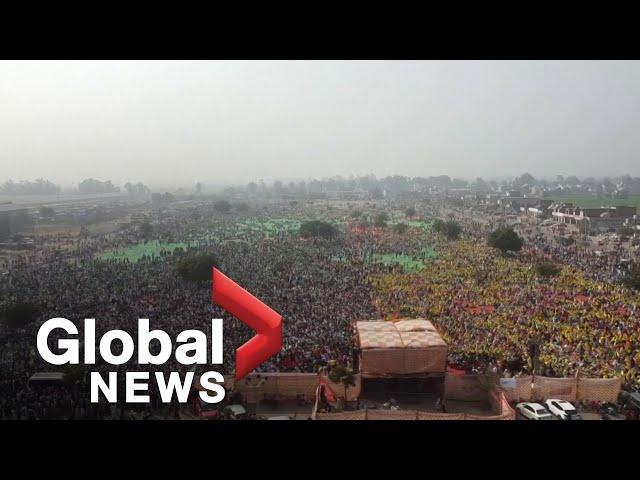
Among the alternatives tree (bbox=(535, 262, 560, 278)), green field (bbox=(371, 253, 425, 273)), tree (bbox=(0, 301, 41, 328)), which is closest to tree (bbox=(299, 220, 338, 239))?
green field (bbox=(371, 253, 425, 273))

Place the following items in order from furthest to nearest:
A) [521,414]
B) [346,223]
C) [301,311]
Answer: [346,223] → [301,311] → [521,414]

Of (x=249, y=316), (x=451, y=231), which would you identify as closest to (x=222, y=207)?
(x=451, y=231)

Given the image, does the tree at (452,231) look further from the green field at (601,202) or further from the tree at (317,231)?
the green field at (601,202)

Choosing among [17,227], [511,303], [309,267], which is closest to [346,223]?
[309,267]

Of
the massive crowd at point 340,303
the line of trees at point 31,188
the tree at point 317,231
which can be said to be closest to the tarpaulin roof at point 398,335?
the massive crowd at point 340,303

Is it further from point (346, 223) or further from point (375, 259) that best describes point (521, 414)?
point (346, 223)

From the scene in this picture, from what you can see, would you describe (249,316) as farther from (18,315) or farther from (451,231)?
(451,231)
